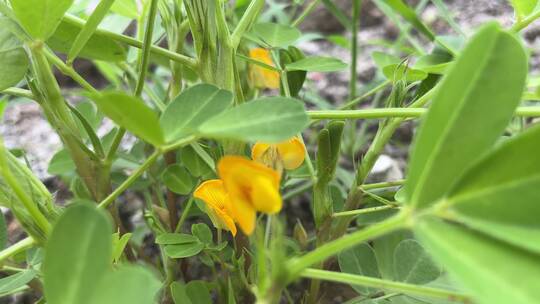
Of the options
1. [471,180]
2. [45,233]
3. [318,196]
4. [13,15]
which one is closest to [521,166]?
[471,180]

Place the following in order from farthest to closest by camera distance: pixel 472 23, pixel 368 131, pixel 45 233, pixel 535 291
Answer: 1. pixel 472 23
2. pixel 368 131
3. pixel 45 233
4. pixel 535 291

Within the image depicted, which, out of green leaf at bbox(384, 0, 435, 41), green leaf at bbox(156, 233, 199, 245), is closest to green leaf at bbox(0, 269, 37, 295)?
green leaf at bbox(156, 233, 199, 245)

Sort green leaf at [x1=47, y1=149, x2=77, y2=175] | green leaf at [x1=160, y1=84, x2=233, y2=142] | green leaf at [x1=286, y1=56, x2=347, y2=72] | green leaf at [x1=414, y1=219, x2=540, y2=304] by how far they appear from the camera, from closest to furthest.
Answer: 1. green leaf at [x1=414, y1=219, x2=540, y2=304]
2. green leaf at [x1=160, y1=84, x2=233, y2=142]
3. green leaf at [x1=286, y1=56, x2=347, y2=72]
4. green leaf at [x1=47, y1=149, x2=77, y2=175]

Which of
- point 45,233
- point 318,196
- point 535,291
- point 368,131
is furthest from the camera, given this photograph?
point 368,131

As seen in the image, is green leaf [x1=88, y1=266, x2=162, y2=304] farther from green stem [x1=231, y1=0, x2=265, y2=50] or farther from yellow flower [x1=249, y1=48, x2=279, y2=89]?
yellow flower [x1=249, y1=48, x2=279, y2=89]

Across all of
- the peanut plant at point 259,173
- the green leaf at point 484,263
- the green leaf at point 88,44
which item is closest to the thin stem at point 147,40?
the peanut plant at point 259,173

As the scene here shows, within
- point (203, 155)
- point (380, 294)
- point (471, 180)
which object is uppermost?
point (471, 180)

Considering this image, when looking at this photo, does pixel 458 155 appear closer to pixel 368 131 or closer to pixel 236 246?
pixel 236 246
